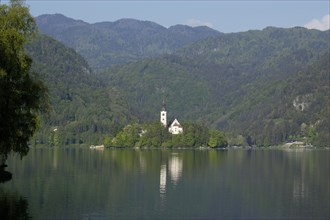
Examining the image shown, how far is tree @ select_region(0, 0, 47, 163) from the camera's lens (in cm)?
5900

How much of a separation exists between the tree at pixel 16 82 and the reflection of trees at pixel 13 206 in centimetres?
480

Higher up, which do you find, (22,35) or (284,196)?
(22,35)

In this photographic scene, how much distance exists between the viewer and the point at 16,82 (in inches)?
2427

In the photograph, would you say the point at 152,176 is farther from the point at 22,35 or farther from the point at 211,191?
the point at 22,35

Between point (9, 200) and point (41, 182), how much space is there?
20261 millimetres

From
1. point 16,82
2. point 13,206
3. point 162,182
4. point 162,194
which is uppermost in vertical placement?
point 16,82

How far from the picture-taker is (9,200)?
66.8 metres

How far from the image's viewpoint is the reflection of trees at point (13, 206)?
58122 millimetres

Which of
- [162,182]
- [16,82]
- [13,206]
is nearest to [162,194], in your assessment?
[162,182]

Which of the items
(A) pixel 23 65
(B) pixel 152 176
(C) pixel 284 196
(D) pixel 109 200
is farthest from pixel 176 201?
(B) pixel 152 176

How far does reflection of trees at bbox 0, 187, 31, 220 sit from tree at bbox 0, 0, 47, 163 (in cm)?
480

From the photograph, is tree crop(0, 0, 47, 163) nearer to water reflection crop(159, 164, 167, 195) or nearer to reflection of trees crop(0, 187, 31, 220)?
reflection of trees crop(0, 187, 31, 220)

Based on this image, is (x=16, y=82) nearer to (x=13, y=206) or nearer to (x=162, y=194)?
(x=13, y=206)

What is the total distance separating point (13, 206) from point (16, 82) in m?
11.5
